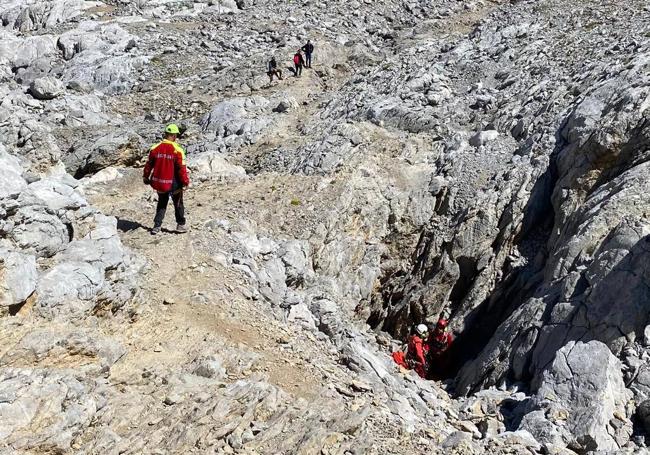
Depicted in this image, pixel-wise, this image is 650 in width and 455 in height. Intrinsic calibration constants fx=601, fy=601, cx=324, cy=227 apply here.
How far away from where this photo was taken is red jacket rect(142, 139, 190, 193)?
12.8 metres

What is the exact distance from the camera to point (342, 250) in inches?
728

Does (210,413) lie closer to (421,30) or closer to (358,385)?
(358,385)

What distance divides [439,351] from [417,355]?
0.68 m

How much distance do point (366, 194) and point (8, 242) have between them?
39.9 ft

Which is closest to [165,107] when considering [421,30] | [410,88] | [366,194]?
[410,88]

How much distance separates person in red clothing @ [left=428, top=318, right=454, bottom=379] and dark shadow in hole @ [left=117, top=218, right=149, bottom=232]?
746 cm

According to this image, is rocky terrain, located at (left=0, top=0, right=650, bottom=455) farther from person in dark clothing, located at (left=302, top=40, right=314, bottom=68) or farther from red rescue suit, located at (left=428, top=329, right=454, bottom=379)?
person in dark clothing, located at (left=302, top=40, right=314, bottom=68)

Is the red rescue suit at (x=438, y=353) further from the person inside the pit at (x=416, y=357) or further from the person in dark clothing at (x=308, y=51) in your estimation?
the person in dark clothing at (x=308, y=51)

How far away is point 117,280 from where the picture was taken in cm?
1021

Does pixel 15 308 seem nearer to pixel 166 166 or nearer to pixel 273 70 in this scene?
pixel 166 166

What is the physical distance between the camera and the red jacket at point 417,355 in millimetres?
14352

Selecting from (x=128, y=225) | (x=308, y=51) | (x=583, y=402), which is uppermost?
(x=308, y=51)

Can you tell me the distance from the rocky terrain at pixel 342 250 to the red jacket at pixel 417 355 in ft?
3.74

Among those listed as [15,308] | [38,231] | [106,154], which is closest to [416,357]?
[38,231]
